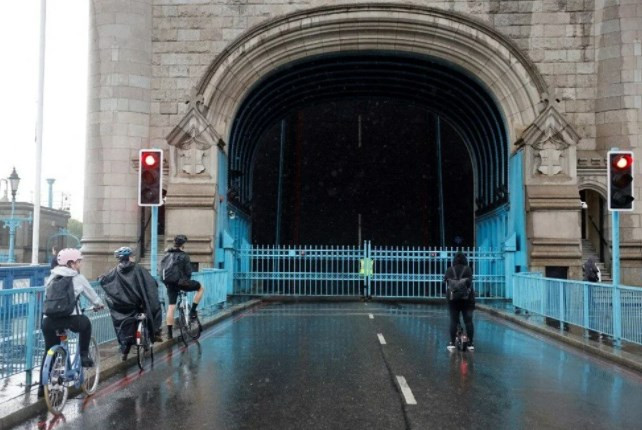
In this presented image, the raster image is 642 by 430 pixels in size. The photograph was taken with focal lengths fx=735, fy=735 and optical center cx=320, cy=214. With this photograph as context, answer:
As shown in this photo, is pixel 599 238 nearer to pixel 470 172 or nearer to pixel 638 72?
pixel 638 72

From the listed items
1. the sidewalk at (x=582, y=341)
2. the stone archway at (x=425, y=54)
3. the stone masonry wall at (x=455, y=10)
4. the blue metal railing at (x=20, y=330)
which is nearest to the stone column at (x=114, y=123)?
the stone masonry wall at (x=455, y=10)

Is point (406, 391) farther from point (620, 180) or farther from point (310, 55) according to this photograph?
point (310, 55)

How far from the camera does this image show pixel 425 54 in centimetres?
2419

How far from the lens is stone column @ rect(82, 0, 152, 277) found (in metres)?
23.2

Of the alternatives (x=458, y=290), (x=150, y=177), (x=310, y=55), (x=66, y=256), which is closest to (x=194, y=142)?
(x=310, y=55)

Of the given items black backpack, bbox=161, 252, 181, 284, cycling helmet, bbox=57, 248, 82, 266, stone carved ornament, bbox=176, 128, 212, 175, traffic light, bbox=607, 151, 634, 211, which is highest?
stone carved ornament, bbox=176, 128, 212, 175

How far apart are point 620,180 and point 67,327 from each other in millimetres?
9483

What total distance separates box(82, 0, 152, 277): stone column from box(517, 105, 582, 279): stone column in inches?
480

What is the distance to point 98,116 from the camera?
2347 cm

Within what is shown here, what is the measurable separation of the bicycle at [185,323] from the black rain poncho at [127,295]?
2.61 meters

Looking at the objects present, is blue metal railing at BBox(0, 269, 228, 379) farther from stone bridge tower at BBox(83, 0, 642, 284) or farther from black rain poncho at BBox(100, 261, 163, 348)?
stone bridge tower at BBox(83, 0, 642, 284)

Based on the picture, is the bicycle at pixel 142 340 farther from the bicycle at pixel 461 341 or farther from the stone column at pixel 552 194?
the stone column at pixel 552 194

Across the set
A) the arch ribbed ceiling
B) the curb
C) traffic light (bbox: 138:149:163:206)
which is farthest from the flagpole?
traffic light (bbox: 138:149:163:206)

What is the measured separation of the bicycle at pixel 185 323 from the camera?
41.9 ft
